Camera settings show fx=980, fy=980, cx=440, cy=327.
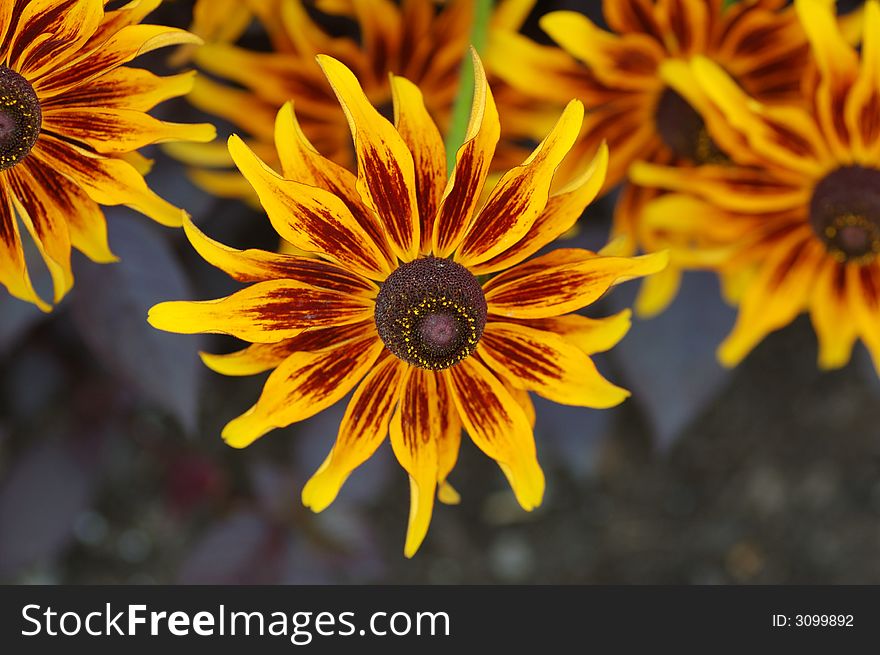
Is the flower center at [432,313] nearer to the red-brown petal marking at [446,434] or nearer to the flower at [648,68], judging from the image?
the red-brown petal marking at [446,434]

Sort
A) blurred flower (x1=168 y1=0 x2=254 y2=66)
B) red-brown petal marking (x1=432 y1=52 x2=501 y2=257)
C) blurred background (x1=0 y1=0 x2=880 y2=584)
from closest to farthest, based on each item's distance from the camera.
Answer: red-brown petal marking (x1=432 y1=52 x2=501 y2=257) < blurred flower (x1=168 y1=0 x2=254 y2=66) < blurred background (x1=0 y1=0 x2=880 y2=584)

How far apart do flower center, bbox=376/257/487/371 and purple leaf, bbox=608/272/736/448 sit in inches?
19.7

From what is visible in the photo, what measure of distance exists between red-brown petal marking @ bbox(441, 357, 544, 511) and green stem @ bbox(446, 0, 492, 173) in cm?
18

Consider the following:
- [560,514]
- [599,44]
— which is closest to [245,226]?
[599,44]

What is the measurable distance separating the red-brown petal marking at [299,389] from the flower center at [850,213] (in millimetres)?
479

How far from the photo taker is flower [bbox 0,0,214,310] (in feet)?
2.26

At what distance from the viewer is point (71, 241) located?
774 millimetres

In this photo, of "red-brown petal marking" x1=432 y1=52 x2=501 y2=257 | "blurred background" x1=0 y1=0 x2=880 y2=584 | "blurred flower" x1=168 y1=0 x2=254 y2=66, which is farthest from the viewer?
A: "blurred background" x1=0 y1=0 x2=880 y2=584

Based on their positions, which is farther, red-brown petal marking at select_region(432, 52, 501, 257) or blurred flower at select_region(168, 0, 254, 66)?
blurred flower at select_region(168, 0, 254, 66)

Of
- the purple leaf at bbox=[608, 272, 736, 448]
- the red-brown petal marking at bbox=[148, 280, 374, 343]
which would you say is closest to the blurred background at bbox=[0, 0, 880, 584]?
the purple leaf at bbox=[608, 272, 736, 448]

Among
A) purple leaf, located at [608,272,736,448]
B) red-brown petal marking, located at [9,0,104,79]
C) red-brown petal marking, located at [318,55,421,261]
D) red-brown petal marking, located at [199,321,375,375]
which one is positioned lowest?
red-brown petal marking, located at [199,321,375,375]

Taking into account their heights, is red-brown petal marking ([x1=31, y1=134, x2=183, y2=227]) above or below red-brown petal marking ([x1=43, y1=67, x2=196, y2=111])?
below

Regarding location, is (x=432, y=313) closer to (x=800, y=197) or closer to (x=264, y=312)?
(x=264, y=312)

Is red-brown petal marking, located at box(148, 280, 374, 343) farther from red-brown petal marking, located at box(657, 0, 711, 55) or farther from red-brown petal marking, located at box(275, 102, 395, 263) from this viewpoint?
red-brown petal marking, located at box(657, 0, 711, 55)
